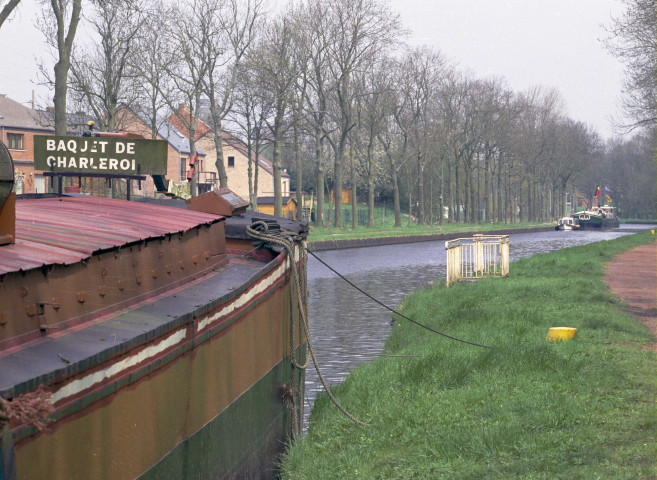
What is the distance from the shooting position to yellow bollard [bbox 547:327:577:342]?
12.3 meters

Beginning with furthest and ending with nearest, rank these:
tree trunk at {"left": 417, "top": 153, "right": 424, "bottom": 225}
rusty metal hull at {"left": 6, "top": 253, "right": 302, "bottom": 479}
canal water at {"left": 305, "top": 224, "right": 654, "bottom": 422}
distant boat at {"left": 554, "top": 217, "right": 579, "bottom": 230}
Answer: distant boat at {"left": 554, "top": 217, "right": 579, "bottom": 230}
tree trunk at {"left": 417, "top": 153, "right": 424, "bottom": 225}
canal water at {"left": 305, "top": 224, "right": 654, "bottom": 422}
rusty metal hull at {"left": 6, "top": 253, "right": 302, "bottom": 479}

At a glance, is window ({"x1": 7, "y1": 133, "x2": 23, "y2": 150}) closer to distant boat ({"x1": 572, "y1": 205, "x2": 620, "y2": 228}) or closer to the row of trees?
the row of trees

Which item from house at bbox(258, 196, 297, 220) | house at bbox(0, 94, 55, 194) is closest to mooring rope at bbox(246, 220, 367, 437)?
house at bbox(0, 94, 55, 194)

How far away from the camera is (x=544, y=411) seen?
8234mm

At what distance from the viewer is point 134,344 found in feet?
15.7

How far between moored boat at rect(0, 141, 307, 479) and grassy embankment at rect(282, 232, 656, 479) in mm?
1186

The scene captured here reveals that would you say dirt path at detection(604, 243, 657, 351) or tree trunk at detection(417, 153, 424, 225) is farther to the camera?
tree trunk at detection(417, 153, 424, 225)

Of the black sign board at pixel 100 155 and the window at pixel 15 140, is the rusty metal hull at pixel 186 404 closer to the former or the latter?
the black sign board at pixel 100 155

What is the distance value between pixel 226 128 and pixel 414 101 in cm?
2271

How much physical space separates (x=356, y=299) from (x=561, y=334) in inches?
478

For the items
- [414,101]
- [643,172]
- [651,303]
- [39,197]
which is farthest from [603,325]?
[643,172]

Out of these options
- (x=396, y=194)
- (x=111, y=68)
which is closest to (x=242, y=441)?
(x=111, y=68)

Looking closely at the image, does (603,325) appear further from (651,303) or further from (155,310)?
(155,310)

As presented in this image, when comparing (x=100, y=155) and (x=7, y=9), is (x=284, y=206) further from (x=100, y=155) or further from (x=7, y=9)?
(x=100, y=155)
